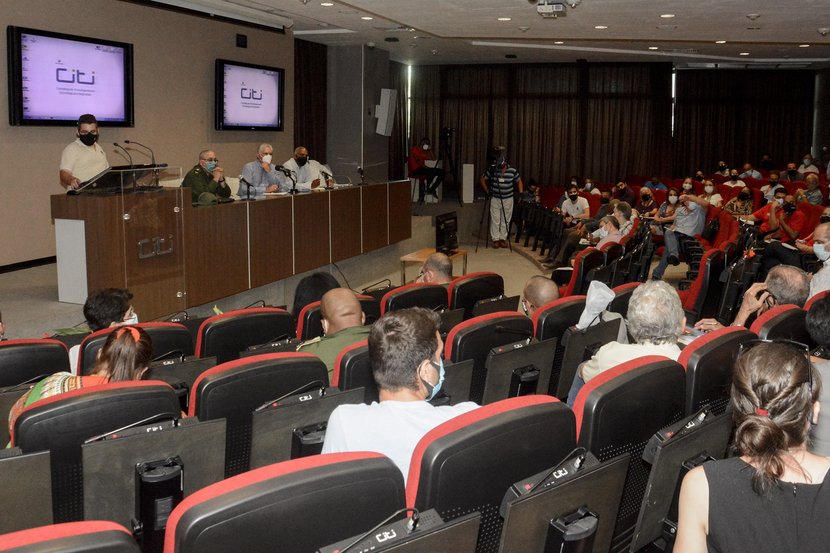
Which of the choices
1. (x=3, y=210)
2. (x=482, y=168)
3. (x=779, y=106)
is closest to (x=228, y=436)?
(x=3, y=210)

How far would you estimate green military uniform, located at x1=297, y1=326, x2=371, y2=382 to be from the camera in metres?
3.30

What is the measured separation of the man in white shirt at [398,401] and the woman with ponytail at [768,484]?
25.8 inches

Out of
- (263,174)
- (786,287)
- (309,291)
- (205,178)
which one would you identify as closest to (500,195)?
(263,174)

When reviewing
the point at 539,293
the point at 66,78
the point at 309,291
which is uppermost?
the point at 66,78

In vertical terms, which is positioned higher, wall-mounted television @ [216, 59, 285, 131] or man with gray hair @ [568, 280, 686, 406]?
wall-mounted television @ [216, 59, 285, 131]

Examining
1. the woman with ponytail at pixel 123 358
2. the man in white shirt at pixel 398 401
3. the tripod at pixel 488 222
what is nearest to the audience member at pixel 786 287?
the man in white shirt at pixel 398 401

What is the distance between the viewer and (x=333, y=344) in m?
3.32

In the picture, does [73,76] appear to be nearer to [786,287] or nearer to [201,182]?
[201,182]

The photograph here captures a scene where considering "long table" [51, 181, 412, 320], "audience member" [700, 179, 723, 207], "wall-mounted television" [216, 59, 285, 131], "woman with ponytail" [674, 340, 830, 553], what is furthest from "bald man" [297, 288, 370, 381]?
"audience member" [700, 179, 723, 207]

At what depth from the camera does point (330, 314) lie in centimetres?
351

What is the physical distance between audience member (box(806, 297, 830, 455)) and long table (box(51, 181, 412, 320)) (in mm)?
4845

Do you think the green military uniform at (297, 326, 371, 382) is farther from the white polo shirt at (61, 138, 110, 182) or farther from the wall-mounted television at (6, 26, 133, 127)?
the wall-mounted television at (6, 26, 133, 127)

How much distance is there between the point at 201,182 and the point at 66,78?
6.54ft

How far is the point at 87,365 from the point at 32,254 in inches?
228
